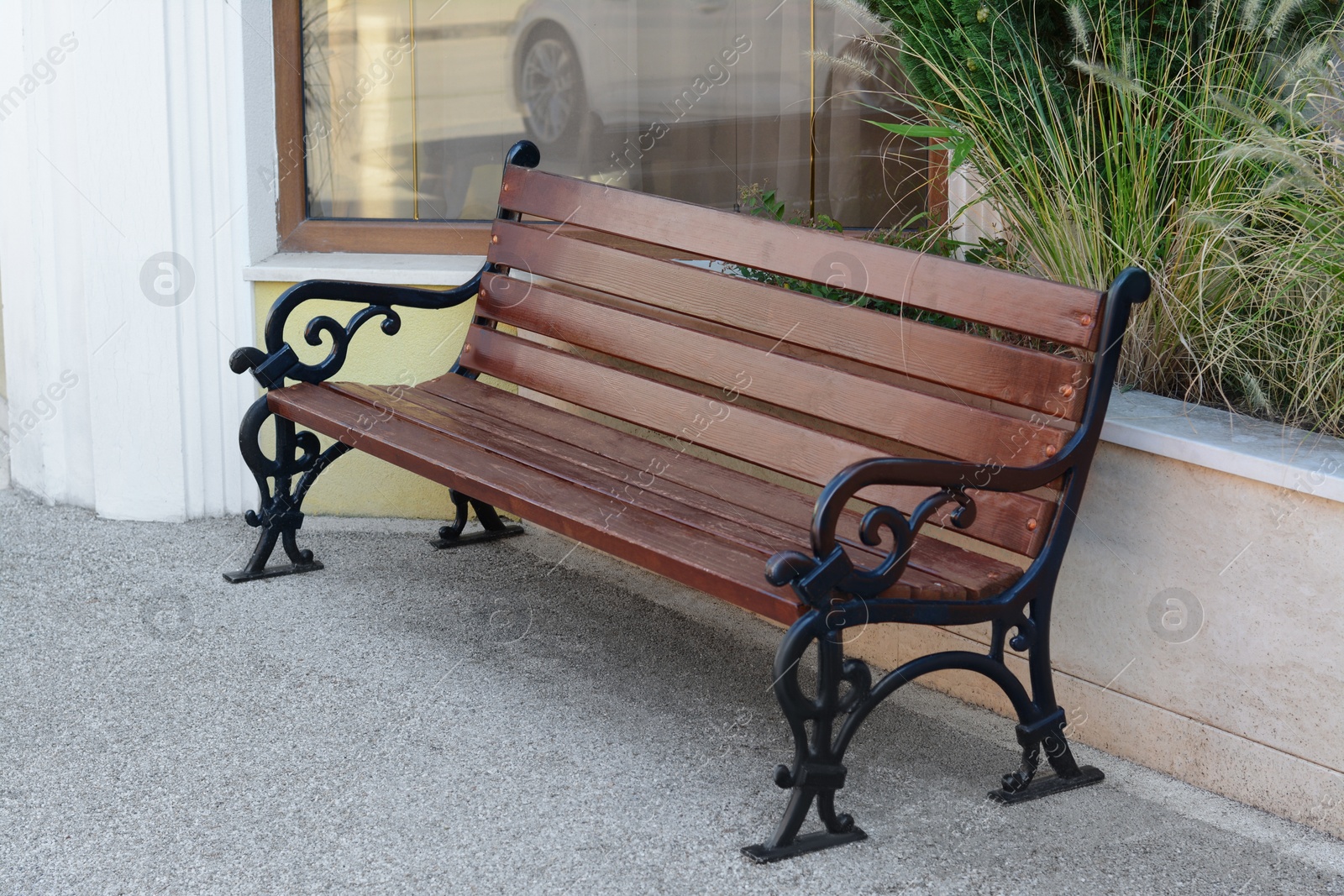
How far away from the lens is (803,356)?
3078mm

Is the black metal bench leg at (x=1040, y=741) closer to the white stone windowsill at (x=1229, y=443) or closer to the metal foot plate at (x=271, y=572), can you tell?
the white stone windowsill at (x=1229, y=443)

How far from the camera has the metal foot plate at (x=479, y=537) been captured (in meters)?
4.19

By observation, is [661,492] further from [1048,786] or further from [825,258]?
[1048,786]

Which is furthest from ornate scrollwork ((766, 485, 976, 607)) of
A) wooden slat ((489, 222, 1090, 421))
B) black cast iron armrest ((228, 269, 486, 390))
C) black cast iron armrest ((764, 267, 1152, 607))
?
black cast iron armrest ((228, 269, 486, 390))

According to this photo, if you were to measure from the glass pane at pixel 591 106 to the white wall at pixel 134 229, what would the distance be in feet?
1.00

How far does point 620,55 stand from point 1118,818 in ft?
9.55

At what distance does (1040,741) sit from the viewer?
2.74 m

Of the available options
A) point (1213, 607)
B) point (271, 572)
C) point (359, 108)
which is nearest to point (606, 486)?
point (1213, 607)

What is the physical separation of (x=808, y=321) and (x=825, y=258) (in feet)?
0.46

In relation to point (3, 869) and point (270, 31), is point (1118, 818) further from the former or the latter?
point (270, 31)

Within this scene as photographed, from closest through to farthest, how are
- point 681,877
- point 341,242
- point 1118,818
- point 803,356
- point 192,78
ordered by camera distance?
point 681,877, point 1118,818, point 803,356, point 192,78, point 341,242

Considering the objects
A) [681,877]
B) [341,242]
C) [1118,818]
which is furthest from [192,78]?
[1118,818]

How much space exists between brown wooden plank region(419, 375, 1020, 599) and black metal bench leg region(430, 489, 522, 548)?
47 cm

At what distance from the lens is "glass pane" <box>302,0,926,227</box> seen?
4438 mm
